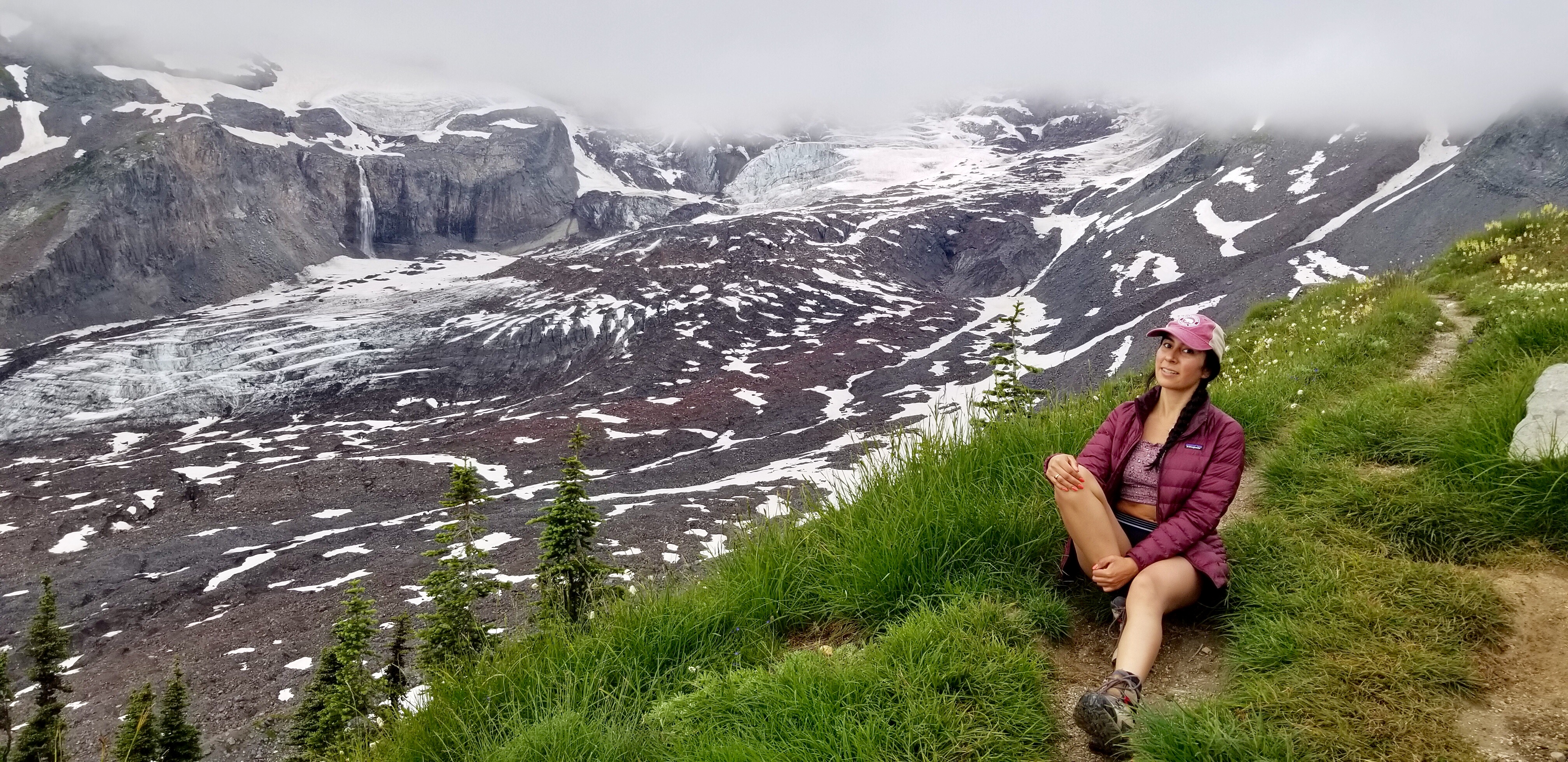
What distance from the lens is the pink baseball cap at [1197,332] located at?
14.5 feet

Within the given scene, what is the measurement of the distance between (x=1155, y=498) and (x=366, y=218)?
6471 inches

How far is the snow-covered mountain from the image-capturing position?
37062 mm

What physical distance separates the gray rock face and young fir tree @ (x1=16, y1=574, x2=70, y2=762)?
24769 millimetres

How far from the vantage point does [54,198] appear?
99.7 metres

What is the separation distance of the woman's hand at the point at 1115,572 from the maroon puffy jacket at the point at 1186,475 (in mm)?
106

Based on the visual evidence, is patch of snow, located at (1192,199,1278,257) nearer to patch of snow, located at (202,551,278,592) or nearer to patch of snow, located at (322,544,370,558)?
patch of snow, located at (322,544,370,558)

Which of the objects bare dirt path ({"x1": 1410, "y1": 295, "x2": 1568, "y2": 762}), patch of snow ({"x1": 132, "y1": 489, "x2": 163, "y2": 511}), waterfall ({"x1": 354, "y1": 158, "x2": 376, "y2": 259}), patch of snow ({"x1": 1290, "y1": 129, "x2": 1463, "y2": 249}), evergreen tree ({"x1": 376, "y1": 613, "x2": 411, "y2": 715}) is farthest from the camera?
waterfall ({"x1": 354, "y1": 158, "x2": 376, "y2": 259})

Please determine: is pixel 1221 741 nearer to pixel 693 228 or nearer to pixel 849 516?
pixel 849 516

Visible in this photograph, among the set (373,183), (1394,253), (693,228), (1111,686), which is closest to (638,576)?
(1111,686)

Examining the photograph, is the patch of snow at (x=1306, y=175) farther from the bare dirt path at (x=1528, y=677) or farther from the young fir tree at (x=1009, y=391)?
the bare dirt path at (x=1528, y=677)

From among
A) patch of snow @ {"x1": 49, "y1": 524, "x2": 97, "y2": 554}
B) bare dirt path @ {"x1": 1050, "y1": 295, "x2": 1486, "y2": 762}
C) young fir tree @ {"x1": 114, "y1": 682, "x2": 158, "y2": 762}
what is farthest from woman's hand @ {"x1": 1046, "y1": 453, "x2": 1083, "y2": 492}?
patch of snow @ {"x1": 49, "y1": 524, "x2": 97, "y2": 554}

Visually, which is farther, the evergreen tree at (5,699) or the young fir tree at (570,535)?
the evergreen tree at (5,699)

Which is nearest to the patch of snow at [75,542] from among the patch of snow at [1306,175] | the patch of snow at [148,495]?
the patch of snow at [148,495]

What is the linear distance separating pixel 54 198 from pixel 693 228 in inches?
3565
